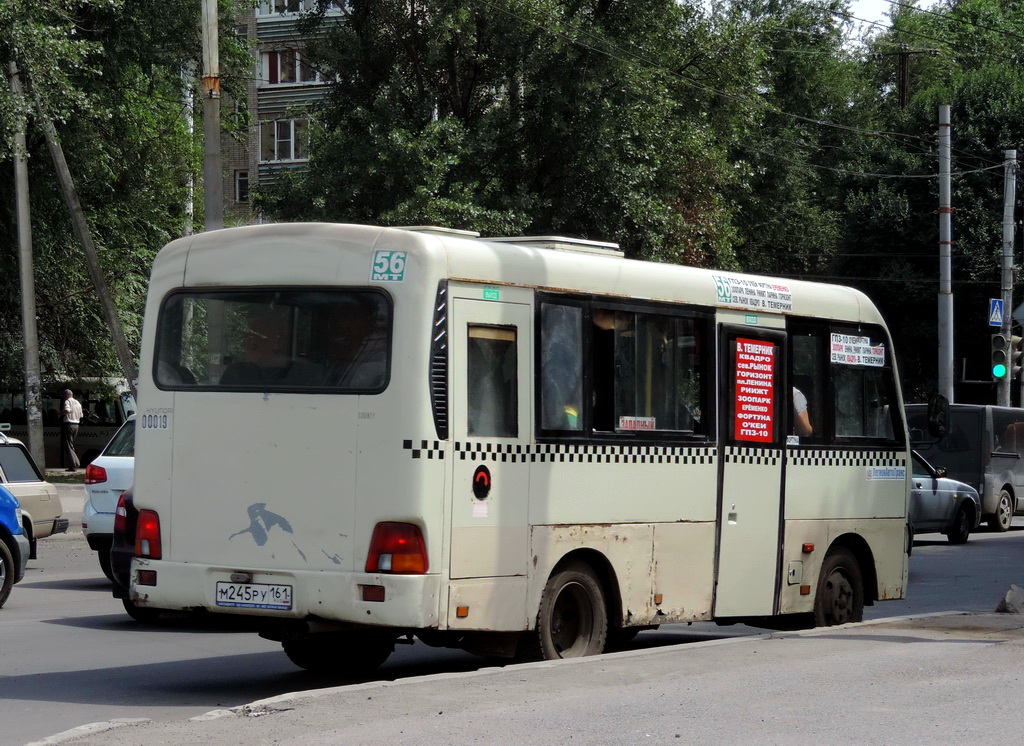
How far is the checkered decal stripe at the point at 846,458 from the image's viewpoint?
11430mm

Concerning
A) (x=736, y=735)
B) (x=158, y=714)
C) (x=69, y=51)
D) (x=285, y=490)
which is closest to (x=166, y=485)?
(x=285, y=490)

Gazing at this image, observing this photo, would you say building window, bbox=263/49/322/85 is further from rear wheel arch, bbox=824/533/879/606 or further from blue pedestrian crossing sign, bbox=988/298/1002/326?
rear wheel arch, bbox=824/533/879/606

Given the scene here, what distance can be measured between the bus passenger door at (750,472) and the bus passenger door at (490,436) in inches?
82.1

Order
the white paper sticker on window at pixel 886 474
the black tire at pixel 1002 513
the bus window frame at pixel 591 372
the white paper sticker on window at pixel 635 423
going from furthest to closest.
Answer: the black tire at pixel 1002 513
the white paper sticker on window at pixel 886 474
the white paper sticker on window at pixel 635 423
the bus window frame at pixel 591 372

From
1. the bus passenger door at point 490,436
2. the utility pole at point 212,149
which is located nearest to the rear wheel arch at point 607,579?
the bus passenger door at point 490,436

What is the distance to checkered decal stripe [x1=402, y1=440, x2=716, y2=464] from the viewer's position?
8.50 meters

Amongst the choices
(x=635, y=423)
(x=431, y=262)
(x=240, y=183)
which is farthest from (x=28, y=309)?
(x=240, y=183)

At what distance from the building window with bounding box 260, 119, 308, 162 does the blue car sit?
45221mm

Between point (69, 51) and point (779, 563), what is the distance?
15.1m

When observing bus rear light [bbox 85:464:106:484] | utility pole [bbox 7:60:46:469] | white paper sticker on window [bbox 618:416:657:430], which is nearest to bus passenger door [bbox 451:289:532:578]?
white paper sticker on window [bbox 618:416:657:430]

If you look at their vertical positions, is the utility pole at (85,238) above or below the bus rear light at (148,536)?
above

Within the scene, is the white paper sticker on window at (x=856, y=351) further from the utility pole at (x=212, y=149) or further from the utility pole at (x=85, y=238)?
the utility pole at (x=85, y=238)

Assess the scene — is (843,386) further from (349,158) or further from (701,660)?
(349,158)

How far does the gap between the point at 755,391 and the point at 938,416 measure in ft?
9.70
